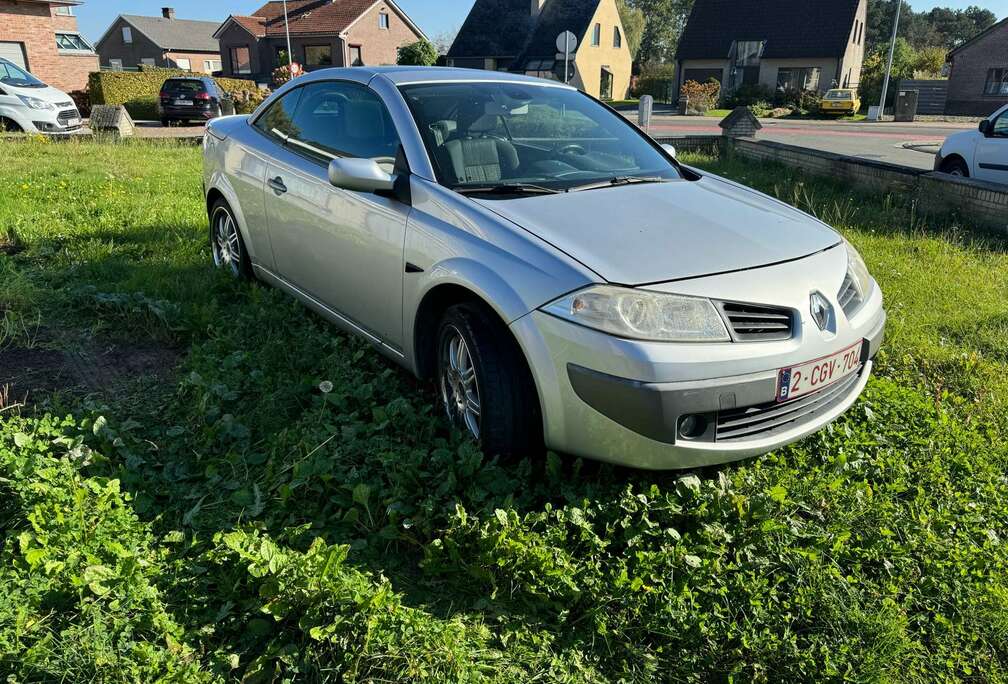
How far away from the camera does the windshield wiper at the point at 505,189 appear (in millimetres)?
3455

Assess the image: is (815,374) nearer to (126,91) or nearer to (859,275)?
(859,275)

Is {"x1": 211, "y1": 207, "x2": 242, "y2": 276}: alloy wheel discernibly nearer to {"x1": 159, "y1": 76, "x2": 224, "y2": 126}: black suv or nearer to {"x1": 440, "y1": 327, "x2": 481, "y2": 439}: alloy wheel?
{"x1": 440, "y1": 327, "x2": 481, "y2": 439}: alloy wheel

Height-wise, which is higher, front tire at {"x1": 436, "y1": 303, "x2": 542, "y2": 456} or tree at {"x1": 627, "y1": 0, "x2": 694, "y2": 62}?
tree at {"x1": 627, "y1": 0, "x2": 694, "y2": 62}

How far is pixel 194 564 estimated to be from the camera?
106 inches

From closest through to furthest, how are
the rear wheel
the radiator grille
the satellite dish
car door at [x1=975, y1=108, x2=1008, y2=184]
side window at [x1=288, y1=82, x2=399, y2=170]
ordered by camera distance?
the radiator grille < side window at [x1=288, y1=82, x2=399, y2=170] < car door at [x1=975, y1=108, x2=1008, y2=184] < the rear wheel < the satellite dish

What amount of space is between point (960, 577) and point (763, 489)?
73 centimetres

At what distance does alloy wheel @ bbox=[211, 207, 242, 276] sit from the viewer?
214 inches

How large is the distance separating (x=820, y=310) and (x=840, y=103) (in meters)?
38.2

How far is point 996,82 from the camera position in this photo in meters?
42.8

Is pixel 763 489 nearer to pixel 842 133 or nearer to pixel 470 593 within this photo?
pixel 470 593

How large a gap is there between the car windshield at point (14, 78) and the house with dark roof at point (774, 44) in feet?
128

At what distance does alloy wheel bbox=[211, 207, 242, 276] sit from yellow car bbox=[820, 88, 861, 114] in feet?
122

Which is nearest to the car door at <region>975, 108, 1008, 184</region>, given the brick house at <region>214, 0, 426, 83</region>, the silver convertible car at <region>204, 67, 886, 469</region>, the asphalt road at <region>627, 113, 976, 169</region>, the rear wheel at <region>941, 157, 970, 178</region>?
the rear wheel at <region>941, 157, 970, 178</region>

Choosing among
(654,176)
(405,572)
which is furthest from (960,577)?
(654,176)
